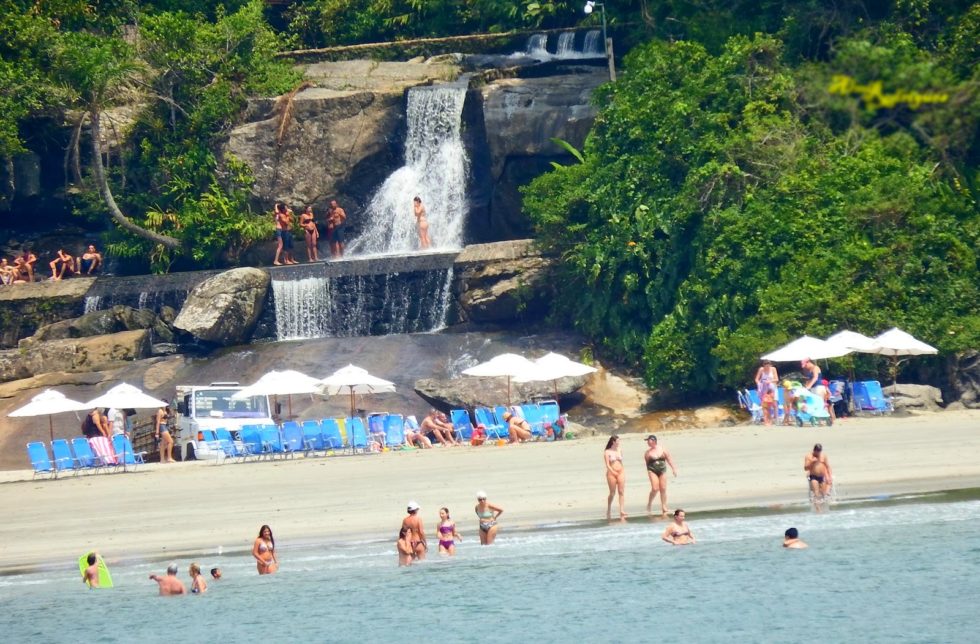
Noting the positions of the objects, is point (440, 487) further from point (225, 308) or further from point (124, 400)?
point (225, 308)

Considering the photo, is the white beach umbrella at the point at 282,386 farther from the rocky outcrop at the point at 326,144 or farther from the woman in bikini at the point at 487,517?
the rocky outcrop at the point at 326,144

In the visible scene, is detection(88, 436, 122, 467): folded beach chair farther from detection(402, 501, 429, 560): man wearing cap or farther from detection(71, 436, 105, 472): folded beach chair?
detection(402, 501, 429, 560): man wearing cap

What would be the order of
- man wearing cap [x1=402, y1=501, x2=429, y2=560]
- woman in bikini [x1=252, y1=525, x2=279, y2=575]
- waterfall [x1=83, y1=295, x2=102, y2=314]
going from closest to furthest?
woman in bikini [x1=252, y1=525, x2=279, y2=575] → man wearing cap [x1=402, y1=501, x2=429, y2=560] → waterfall [x1=83, y1=295, x2=102, y2=314]

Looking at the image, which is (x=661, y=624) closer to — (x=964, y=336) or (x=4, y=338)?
(x=964, y=336)

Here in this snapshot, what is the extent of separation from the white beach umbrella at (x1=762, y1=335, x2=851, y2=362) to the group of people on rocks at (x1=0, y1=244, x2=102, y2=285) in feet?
67.0

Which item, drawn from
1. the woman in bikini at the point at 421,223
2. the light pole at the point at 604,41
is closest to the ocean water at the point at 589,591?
the woman in bikini at the point at 421,223

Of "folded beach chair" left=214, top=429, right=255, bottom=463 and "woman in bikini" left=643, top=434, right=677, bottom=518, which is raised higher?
"folded beach chair" left=214, top=429, right=255, bottom=463

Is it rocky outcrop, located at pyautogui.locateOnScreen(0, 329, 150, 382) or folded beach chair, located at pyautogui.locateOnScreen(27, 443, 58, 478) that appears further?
rocky outcrop, located at pyautogui.locateOnScreen(0, 329, 150, 382)

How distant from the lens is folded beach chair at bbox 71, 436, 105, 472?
25781 mm

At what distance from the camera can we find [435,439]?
26.7 m

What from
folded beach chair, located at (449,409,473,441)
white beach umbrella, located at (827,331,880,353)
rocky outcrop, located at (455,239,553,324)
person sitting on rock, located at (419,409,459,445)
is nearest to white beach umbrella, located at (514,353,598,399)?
folded beach chair, located at (449,409,473,441)

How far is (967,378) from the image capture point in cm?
2583

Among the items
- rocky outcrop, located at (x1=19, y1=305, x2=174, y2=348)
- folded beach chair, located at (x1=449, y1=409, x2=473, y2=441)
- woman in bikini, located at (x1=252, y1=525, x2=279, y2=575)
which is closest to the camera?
woman in bikini, located at (x1=252, y1=525, x2=279, y2=575)

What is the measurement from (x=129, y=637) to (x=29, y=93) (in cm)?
2401
